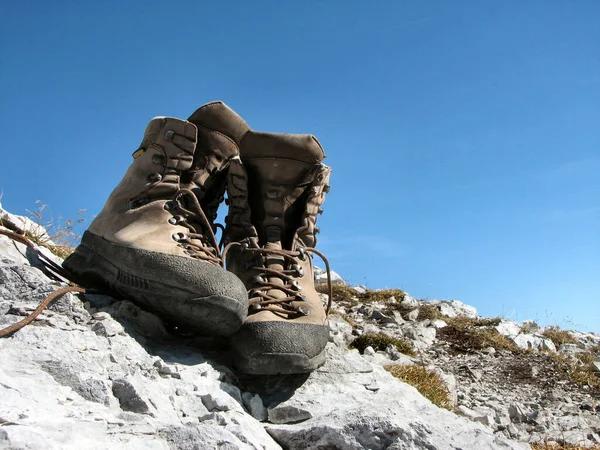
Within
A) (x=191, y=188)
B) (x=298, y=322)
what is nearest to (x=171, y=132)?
(x=191, y=188)

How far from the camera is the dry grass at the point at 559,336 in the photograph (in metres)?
11.8

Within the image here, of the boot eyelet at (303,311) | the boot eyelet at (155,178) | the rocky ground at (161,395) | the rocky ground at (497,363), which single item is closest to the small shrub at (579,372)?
the rocky ground at (497,363)

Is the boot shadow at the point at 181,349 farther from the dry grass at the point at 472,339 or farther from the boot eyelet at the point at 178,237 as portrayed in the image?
the dry grass at the point at 472,339

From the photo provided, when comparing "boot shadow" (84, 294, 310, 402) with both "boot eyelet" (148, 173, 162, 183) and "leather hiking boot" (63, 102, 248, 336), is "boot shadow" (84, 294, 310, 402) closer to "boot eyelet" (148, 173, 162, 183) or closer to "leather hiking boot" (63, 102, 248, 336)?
"leather hiking boot" (63, 102, 248, 336)

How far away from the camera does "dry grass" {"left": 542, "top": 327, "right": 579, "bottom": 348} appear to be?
38.7 ft

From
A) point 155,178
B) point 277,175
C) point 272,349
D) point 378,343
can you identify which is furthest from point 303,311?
point 378,343

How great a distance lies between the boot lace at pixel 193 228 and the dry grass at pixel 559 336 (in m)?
9.48

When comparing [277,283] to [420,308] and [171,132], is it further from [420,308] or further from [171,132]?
[420,308]

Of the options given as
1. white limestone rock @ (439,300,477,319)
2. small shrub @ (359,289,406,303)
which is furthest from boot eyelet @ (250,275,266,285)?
white limestone rock @ (439,300,477,319)

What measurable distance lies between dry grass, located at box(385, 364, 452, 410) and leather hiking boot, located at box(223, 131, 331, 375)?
204 centimetres

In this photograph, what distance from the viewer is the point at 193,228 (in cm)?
397

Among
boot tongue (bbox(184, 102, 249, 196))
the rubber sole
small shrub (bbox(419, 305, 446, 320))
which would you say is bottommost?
the rubber sole

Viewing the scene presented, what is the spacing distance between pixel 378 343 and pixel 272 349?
4.32 metres

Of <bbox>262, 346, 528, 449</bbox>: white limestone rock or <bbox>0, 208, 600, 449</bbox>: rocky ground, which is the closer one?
<bbox>0, 208, 600, 449</bbox>: rocky ground
